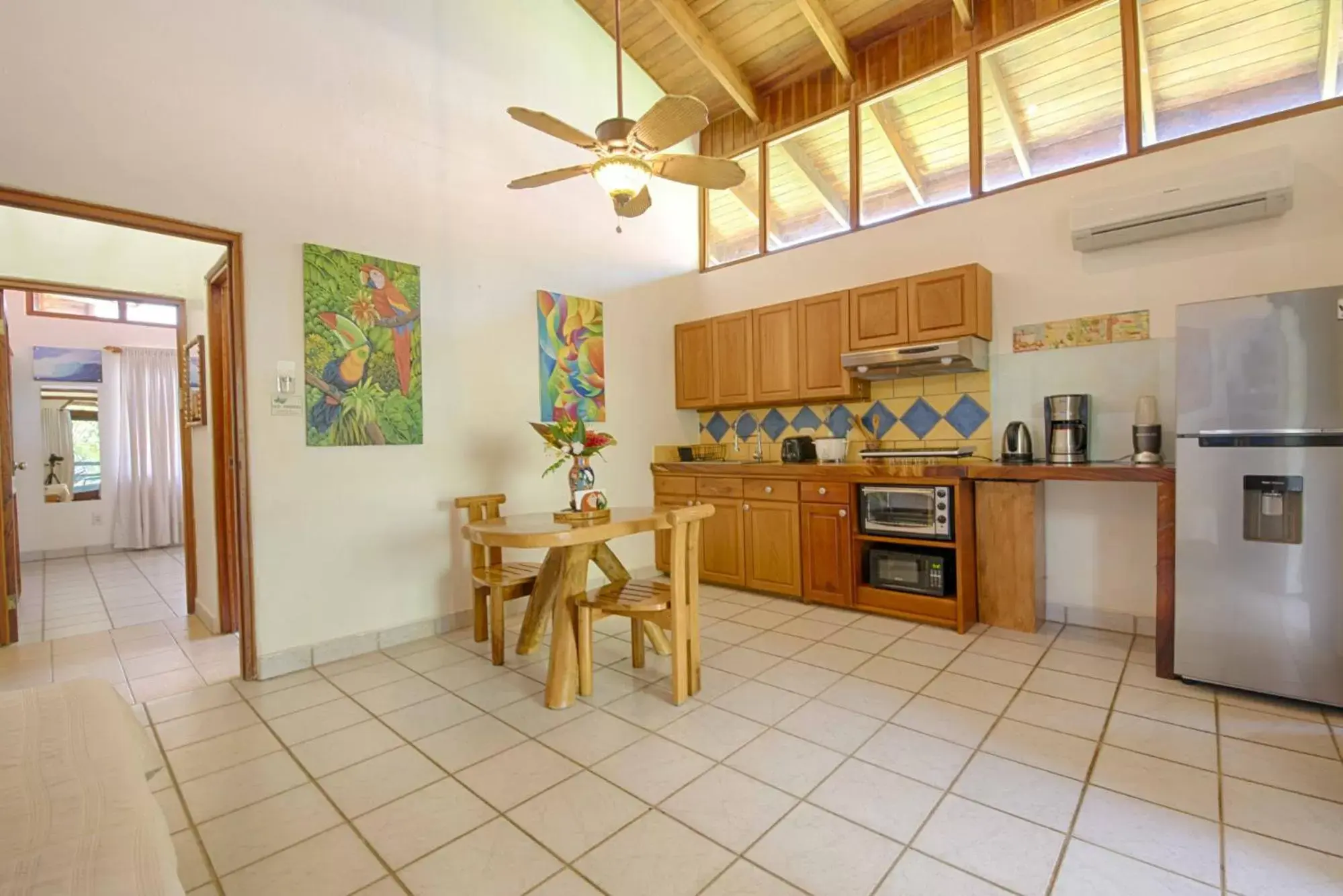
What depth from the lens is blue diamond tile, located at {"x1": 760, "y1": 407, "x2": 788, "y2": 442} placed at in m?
4.87

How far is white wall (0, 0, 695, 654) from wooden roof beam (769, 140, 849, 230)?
1596 millimetres

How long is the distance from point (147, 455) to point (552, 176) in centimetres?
687

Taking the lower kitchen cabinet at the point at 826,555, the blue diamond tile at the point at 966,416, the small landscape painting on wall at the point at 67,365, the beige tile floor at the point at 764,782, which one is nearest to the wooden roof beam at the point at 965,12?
the blue diamond tile at the point at 966,416

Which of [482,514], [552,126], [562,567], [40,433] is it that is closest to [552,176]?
[552,126]

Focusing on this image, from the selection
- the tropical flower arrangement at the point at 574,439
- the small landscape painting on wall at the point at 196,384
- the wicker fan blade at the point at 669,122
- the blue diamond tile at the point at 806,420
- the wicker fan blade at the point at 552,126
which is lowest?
the tropical flower arrangement at the point at 574,439

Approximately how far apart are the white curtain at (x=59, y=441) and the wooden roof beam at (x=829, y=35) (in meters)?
8.24

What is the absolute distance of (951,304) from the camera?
12.0 ft

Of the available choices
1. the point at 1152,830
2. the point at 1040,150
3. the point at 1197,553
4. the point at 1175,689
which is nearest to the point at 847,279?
the point at 1040,150

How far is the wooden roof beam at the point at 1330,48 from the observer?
113 inches

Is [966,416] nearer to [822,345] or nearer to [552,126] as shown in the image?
[822,345]

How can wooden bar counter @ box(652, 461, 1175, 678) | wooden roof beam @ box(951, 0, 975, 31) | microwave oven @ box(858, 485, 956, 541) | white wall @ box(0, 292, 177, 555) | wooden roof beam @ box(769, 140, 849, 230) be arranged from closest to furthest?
wooden bar counter @ box(652, 461, 1175, 678) → microwave oven @ box(858, 485, 956, 541) → wooden roof beam @ box(951, 0, 975, 31) → wooden roof beam @ box(769, 140, 849, 230) → white wall @ box(0, 292, 177, 555)

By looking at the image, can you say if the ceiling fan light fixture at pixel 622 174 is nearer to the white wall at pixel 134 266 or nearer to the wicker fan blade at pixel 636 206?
the wicker fan blade at pixel 636 206

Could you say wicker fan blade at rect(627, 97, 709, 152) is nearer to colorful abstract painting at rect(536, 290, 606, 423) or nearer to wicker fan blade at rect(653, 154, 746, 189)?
wicker fan blade at rect(653, 154, 746, 189)

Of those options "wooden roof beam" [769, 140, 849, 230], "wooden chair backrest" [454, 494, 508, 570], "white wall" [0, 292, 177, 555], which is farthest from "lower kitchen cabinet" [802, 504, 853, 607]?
"white wall" [0, 292, 177, 555]
